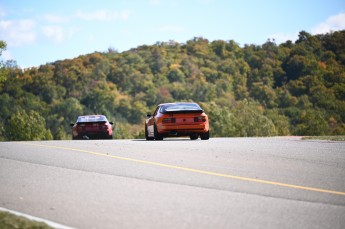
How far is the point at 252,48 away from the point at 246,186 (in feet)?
473

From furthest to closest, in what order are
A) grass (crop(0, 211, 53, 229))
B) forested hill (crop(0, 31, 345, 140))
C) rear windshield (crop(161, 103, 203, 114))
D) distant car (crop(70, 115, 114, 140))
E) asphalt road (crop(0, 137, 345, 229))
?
forested hill (crop(0, 31, 345, 140)) < distant car (crop(70, 115, 114, 140)) < rear windshield (crop(161, 103, 203, 114)) < asphalt road (crop(0, 137, 345, 229)) < grass (crop(0, 211, 53, 229))

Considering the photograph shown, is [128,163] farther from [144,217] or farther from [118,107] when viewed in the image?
[118,107]

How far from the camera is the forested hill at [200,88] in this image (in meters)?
130

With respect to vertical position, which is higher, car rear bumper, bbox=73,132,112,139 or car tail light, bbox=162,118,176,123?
car tail light, bbox=162,118,176,123

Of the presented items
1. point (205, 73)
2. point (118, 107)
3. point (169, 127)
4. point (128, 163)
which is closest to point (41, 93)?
point (118, 107)

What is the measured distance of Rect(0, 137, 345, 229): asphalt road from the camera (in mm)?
7984

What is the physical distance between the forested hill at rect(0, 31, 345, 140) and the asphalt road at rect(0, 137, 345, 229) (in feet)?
364

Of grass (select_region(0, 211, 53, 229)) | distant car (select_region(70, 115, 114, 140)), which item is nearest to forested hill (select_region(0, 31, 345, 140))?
distant car (select_region(70, 115, 114, 140))

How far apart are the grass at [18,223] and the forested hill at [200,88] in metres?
118

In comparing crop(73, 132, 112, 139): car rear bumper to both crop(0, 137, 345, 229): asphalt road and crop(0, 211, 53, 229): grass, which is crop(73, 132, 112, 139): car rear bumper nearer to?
crop(0, 137, 345, 229): asphalt road

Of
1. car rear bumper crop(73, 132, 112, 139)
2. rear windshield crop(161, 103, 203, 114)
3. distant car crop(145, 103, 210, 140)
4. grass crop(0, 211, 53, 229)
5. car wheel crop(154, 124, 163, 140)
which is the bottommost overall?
car rear bumper crop(73, 132, 112, 139)

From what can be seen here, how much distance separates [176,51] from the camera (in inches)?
6703

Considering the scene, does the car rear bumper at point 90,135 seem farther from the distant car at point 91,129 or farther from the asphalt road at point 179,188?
the asphalt road at point 179,188

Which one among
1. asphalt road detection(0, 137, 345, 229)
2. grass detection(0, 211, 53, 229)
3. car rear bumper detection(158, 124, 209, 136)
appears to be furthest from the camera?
car rear bumper detection(158, 124, 209, 136)
